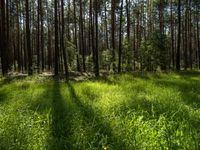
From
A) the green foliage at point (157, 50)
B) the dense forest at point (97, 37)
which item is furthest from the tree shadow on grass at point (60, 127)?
the green foliage at point (157, 50)

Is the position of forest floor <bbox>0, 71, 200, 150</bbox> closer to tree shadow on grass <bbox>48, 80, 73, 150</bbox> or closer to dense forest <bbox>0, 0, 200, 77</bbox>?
tree shadow on grass <bbox>48, 80, 73, 150</bbox>

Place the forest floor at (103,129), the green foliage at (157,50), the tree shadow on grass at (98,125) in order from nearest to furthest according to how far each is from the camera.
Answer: the forest floor at (103,129)
the tree shadow on grass at (98,125)
the green foliage at (157,50)

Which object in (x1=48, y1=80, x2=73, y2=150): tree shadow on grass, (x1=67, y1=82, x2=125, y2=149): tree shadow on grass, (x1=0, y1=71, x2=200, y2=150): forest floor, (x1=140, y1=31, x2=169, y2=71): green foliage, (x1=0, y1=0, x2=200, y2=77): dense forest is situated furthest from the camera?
(x1=140, y1=31, x2=169, y2=71): green foliage

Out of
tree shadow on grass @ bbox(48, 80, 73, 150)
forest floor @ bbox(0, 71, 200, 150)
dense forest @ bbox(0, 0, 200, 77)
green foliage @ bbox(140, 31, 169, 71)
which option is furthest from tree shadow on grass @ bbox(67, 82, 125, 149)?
green foliage @ bbox(140, 31, 169, 71)

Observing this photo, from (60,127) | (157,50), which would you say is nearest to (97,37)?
(157,50)

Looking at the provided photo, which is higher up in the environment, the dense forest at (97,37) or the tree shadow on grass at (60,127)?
the dense forest at (97,37)

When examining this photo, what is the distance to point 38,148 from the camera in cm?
474

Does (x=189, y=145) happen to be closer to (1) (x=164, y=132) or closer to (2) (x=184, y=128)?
(1) (x=164, y=132)

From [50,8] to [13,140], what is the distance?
50949 millimetres

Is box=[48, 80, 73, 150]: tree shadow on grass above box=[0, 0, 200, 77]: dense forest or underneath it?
underneath

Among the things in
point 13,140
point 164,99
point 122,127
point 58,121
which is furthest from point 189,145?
point 164,99

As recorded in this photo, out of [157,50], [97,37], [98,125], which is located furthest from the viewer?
[157,50]

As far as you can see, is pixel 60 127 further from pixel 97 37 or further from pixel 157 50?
pixel 157 50

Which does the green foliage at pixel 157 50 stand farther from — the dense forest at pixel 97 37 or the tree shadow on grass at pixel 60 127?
the tree shadow on grass at pixel 60 127
